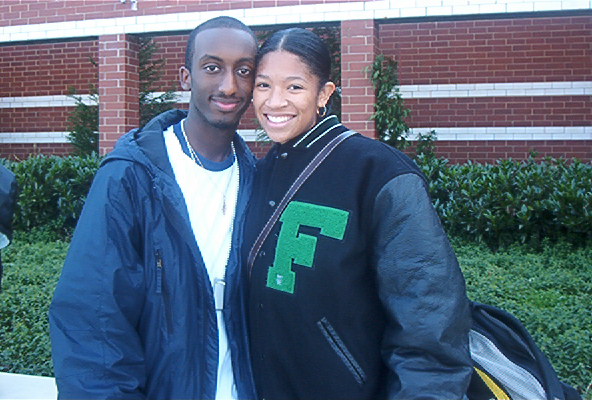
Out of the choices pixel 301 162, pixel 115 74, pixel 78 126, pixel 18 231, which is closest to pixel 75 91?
pixel 78 126

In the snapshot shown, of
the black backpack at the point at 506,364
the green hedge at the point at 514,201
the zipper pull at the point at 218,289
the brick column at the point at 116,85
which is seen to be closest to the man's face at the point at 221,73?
the zipper pull at the point at 218,289

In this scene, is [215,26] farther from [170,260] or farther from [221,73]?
[170,260]

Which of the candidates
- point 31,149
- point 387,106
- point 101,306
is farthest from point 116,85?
point 101,306

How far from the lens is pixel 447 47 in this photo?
10.6 meters

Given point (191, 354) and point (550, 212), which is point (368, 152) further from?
point (550, 212)

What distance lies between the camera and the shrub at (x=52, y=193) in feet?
29.1

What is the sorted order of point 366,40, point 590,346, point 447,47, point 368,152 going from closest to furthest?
point 368,152, point 590,346, point 366,40, point 447,47

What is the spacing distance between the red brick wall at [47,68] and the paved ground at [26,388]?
8.73 m

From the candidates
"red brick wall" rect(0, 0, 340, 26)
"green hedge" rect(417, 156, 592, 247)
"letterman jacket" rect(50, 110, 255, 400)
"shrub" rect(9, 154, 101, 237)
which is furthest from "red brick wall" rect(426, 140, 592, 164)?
"letterman jacket" rect(50, 110, 255, 400)

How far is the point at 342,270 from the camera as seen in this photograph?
197cm

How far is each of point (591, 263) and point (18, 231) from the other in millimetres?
7005

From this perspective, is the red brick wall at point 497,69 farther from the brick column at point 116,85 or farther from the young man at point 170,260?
the young man at point 170,260

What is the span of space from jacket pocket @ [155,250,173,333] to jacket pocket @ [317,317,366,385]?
45 centimetres

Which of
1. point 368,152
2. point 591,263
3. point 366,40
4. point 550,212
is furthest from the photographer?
point 366,40
